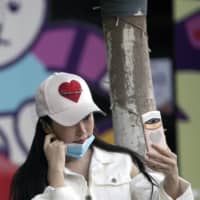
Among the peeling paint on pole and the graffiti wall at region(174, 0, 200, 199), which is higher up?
the peeling paint on pole

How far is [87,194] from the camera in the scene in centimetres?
356

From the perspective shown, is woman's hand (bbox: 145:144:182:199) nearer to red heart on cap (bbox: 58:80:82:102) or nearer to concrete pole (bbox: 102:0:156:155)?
red heart on cap (bbox: 58:80:82:102)

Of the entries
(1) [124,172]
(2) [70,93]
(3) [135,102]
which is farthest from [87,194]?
(3) [135,102]

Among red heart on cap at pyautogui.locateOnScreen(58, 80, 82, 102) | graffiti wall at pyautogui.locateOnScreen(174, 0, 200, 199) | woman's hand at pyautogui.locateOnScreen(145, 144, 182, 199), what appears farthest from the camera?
graffiti wall at pyautogui.locateOnScreen(174, 0, 200, 199)

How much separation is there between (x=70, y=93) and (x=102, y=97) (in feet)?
15.6

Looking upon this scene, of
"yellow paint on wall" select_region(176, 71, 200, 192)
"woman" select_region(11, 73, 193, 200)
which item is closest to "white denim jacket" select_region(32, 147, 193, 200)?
"woman" select_region(11, 73, 193, 200)

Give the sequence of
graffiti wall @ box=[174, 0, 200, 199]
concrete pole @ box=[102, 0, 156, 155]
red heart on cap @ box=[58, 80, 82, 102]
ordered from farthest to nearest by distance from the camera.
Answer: graffiti wall @ box=[174, 0, 200, 199] → concrete pole @ box=[102, 0, 156, 155] → red heart on cap @ box=[58, 80, 82, 102]

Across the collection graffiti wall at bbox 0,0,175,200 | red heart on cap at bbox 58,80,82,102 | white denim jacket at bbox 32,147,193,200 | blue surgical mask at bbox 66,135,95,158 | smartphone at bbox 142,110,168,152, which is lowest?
graffiti wall at bbox 0,0,175,200

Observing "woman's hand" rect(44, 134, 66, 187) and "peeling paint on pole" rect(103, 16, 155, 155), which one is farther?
"peeling paint on pole" rect(103, 16, 155, 155)

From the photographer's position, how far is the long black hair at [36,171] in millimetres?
3643

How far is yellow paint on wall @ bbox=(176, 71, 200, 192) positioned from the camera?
28.1ft

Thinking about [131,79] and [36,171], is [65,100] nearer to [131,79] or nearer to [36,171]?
[36,171]

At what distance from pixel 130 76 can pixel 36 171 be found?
35.6 inches

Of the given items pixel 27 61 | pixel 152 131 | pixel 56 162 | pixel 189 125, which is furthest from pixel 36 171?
pixel 189 125
